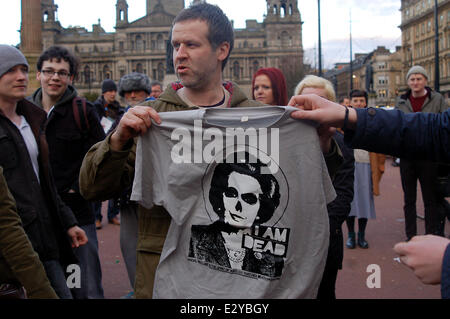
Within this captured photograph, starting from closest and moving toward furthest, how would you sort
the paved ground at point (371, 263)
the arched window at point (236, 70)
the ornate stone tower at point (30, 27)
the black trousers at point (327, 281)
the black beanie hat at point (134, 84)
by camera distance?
the black trousers at point (327, 281), the paved ground at point (371, 263), the black beanie hat at point (134, 84), the ornate stone tower at point (30, 27), the arched window at point (236, 70)

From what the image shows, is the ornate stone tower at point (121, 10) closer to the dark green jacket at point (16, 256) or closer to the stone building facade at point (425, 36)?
the stone building facade at point (425, 36)

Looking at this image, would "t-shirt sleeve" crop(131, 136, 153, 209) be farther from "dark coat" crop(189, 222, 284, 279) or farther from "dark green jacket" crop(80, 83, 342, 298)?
"dark coat" crop(189, 222, 284, 279)

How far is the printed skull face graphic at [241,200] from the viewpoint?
1886mm

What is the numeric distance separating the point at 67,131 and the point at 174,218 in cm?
208

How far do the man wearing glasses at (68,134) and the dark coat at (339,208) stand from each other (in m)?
1.91

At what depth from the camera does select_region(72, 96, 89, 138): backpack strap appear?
12.0 ft

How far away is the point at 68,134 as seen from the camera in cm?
363

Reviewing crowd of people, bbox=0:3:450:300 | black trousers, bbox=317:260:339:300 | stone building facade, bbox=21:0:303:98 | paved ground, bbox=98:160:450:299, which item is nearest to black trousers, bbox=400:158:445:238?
paved ground, bbox=98:160:450:299

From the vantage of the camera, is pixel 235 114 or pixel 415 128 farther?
pixel 235 114

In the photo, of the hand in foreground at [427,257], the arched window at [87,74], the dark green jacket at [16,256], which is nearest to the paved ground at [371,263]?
the dark green jacket at [16,256]

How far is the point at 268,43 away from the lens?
92250 mm
